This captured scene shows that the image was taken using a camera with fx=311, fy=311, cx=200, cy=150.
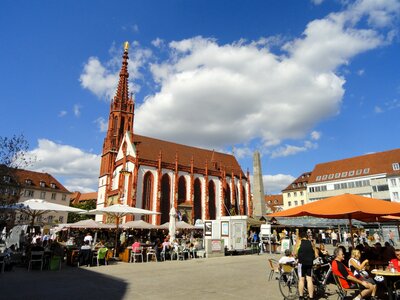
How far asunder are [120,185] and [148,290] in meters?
35.5

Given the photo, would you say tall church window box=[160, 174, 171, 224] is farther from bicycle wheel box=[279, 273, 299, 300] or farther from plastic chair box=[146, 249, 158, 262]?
bicycle wheel box=[279, 273, 299, 300]

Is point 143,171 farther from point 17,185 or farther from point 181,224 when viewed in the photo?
point 17,185

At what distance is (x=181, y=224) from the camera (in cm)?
3198

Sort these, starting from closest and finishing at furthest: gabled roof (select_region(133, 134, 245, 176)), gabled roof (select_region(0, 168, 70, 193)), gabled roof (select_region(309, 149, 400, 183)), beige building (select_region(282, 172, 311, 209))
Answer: gabled roof (select_region(133, 134, 245, 176))
gabled roof (select_region(309, 149, 400, 183))
gabled roof (select_region(0, 168, 70, 193))
beige building (select_region(282, 172, 311, 209))

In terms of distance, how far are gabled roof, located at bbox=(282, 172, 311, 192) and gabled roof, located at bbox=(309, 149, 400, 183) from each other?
634 centimetres

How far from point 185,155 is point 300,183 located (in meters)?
34.7

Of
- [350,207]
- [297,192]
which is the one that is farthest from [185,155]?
[350,207]

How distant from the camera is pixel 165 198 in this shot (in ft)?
148

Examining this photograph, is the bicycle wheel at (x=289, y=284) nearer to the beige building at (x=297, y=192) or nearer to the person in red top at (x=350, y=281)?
the person in red top at (x=350, y=281)

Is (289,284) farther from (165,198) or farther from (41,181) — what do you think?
(41,181)

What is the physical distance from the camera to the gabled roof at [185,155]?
48062mm

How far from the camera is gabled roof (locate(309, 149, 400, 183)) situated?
185 feet

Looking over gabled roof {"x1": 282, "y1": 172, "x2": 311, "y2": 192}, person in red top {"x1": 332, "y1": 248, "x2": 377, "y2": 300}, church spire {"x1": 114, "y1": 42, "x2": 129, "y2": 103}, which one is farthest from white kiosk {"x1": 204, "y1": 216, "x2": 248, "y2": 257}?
gabled roof {"x1": 282, "y1": 172, "x2": 311, "y2": 192}

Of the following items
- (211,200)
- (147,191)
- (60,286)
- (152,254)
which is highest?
(147,191)
